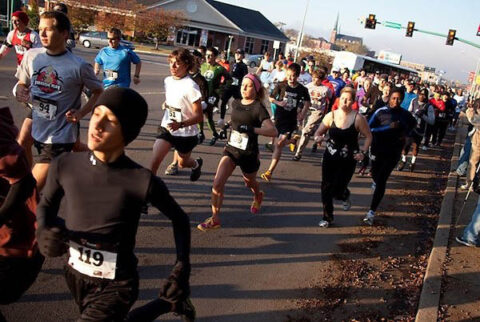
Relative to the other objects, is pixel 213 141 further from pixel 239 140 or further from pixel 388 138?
pixel 239 140

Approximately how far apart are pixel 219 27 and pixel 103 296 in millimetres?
60235

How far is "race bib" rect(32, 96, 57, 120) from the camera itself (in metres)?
4.15

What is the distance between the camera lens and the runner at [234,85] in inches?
424

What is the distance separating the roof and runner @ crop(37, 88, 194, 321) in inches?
2402

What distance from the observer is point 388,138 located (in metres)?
6.55

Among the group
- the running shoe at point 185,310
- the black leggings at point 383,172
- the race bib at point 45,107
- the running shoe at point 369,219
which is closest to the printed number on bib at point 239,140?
the race bib at point 45,107

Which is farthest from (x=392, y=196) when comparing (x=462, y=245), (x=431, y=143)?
(x=431, y=143)

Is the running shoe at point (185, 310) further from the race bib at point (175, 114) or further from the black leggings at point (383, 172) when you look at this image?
the black leggings at point (383, 172)

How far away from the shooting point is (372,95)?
12.6 meters

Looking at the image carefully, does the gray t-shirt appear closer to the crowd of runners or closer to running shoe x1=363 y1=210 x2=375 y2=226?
the crowd of runners

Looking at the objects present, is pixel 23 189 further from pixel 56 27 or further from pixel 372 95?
pixel 372 95

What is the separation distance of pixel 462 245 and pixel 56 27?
18.6ft

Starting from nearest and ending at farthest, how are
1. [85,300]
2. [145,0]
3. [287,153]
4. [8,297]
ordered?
1. [85,300]
2. [8,297]
3. [287,153]
4. [145,0]

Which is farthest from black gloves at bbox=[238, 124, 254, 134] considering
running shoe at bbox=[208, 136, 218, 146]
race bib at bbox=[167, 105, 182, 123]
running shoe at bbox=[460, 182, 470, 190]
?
running shoe at bbox=[460, 182, 470, 190]
